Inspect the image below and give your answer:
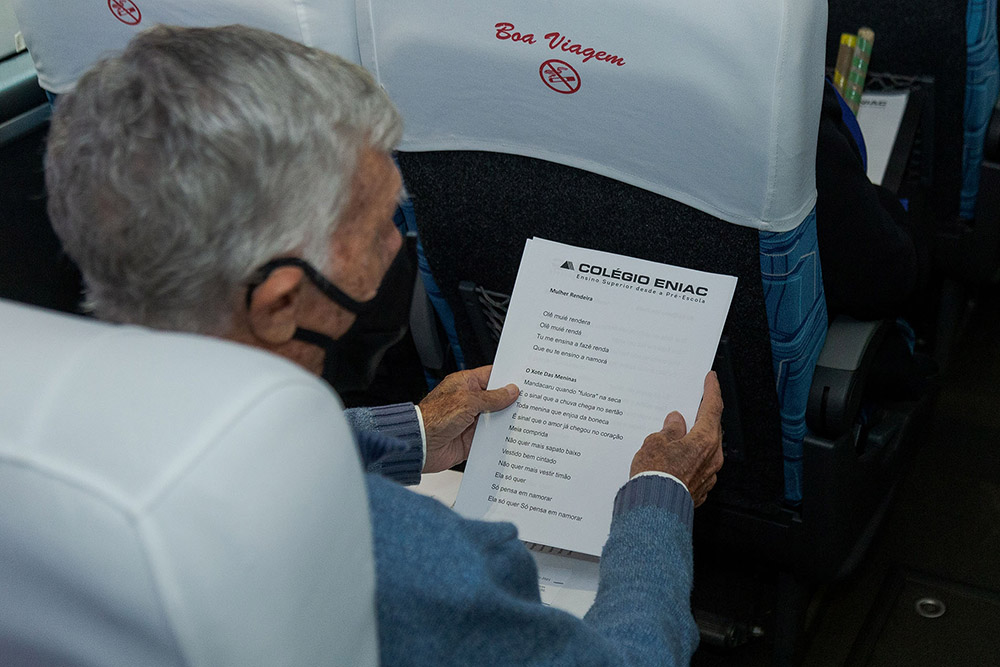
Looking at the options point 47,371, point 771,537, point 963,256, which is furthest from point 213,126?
point 963,256

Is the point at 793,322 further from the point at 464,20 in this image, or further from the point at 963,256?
the point at 963,256

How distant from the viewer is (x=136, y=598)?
546mm

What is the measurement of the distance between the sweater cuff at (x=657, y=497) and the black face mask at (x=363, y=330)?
0.33 m

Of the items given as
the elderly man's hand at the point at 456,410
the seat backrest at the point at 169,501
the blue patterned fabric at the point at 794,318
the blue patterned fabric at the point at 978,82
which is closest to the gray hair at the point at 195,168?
the seat backrest at the point at 169,501

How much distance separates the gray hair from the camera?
0.79 metres

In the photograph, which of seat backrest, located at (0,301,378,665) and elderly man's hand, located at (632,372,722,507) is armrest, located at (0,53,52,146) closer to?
elderly man's hand, located at (632,372,722,507)

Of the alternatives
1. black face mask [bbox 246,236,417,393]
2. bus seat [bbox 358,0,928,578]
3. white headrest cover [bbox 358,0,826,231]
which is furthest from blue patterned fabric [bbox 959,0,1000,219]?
black face mask [bbox 246,236,417,393]

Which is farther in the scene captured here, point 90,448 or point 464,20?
point 464,20

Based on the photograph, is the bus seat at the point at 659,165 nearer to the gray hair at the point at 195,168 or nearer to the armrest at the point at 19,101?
the gray hair at the point at 195,168

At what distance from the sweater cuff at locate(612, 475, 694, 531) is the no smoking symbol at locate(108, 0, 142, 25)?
3.39 ft

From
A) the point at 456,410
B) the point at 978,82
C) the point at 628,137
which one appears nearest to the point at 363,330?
the point at 456,410

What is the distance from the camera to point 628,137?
1.27 meters

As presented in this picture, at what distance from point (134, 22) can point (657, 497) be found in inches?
42.5

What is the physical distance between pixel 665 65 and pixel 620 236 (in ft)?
0.92
